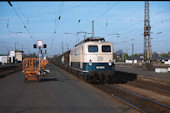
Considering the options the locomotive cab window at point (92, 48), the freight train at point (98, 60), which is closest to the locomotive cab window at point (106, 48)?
the freight train at point (98, 60)

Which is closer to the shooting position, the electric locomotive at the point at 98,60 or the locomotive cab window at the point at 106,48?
Answer: the electric locomotive at the point at 98,60

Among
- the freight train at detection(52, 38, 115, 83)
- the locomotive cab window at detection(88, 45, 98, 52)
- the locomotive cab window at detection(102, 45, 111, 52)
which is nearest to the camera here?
the freight train at detection(52, 38, 115, 83)

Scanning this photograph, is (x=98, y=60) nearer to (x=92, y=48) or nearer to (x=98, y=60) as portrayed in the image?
(x=98, y=60)

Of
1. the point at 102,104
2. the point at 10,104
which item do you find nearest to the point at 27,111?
the point at 10,104

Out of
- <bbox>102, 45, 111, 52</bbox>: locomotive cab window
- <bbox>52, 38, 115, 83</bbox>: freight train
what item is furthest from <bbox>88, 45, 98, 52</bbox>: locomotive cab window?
<bbox>102, 45, 111, 52</bbox>: locomotive cab window

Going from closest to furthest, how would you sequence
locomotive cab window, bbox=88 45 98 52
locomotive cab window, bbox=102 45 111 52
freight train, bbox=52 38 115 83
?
freight train, bbox=52 38 115 83
locomotive cab window, bbox=88 45 98 52
locomotive cab window, bbox=102 45 111 52

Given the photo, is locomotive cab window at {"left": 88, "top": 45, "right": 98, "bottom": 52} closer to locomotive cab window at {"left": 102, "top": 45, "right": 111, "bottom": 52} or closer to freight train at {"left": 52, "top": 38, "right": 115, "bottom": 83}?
freight train at {"left": 52, "top": 38, "right": 115, "bottom": 83}

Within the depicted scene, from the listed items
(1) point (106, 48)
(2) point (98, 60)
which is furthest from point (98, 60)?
(1) point (106, 48)

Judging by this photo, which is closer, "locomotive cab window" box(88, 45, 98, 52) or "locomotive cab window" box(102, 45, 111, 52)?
"locomotive cab window" box(88, 45, 98, 52)

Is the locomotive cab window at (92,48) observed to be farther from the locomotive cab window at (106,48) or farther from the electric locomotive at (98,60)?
the locomotive cab window at (106,48)

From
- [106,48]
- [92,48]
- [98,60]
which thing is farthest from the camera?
[106,48]

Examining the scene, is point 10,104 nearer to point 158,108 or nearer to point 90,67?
point 158,108

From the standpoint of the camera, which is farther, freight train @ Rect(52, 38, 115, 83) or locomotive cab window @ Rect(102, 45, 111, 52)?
locomotive cab window @ Rect(102, 45, 111, 52)

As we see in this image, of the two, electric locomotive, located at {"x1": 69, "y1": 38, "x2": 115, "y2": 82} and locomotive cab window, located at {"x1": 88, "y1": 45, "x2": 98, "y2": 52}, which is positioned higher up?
locomotive cab window, located at {"x1": 88, "y1": 45, "x2": 98, "y2": 52}
